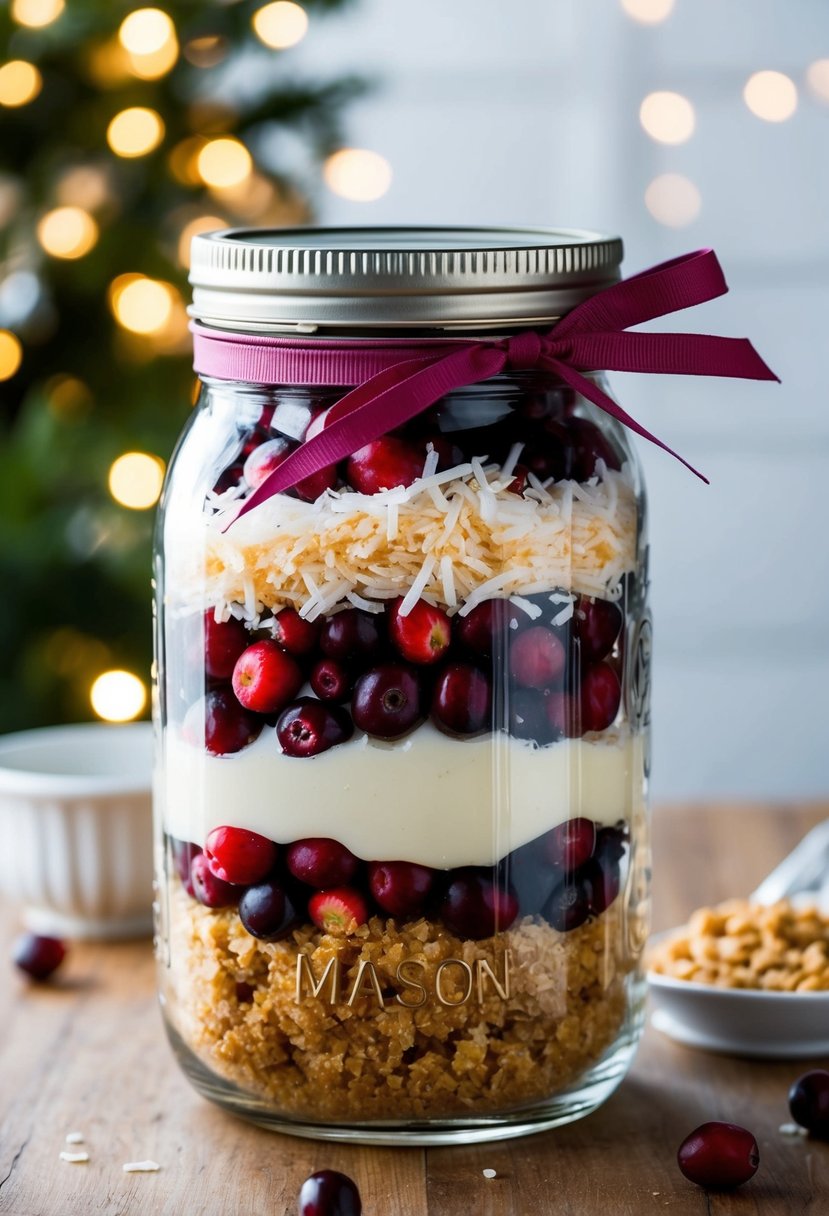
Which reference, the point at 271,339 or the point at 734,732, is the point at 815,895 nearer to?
the point at 271,339

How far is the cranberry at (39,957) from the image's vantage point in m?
1.05

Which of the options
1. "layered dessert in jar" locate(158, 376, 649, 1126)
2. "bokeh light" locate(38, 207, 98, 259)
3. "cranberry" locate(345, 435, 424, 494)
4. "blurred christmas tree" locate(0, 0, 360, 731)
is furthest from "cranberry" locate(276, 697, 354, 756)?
"bokeh light" locate(38, 207, 98, 259)

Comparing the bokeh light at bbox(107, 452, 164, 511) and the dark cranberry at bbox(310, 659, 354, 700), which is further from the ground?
the bokeh light at bbox(107, 452, 164, 511)

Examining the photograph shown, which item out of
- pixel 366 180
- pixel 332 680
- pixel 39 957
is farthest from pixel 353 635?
pixel 366 180

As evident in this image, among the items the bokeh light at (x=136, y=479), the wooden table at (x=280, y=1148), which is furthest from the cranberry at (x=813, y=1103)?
the bokeh light at (x=136, y=479)

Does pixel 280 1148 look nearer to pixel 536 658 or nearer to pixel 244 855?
pixel 244 855

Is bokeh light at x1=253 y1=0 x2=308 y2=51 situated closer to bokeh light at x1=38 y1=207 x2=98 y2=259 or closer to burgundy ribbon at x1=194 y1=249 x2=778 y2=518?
bokeh light at x1=38 y1=207 x2=98 y2=259

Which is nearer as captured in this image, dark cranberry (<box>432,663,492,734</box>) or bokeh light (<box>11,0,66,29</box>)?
dark cranberry (<box>432,663,492,734</box>)

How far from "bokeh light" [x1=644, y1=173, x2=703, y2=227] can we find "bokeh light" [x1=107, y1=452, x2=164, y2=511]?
4.31ft

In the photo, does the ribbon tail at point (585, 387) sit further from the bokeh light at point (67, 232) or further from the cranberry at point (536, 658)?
the bokeh light at point (67, 232)

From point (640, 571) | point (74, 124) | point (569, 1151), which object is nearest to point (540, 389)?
point (640, 571)

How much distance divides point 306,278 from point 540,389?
14 cm

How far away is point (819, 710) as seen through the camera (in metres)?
2.73

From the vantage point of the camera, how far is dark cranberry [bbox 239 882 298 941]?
2.51ft
